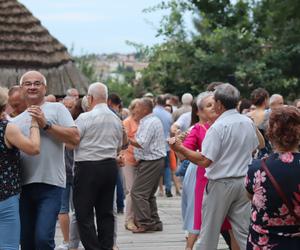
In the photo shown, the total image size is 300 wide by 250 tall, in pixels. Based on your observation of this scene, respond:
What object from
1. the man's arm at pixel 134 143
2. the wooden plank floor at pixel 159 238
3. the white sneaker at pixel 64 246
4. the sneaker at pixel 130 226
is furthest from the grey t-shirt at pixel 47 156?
the sneaker at pixel 130 226

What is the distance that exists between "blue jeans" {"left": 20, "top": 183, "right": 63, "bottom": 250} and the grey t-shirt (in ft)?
0.24

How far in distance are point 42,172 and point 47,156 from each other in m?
0.16

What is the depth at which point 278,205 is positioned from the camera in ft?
17.0

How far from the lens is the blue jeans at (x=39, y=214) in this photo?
6.85m

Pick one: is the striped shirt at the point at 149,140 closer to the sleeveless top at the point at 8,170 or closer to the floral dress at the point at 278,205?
the sleeveless top at the point at 8,170

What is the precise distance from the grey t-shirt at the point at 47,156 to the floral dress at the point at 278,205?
2.32 meters

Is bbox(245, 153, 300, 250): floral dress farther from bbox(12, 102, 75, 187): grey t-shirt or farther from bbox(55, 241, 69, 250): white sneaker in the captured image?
bbox(55, 241, 69, 250): white sneaker

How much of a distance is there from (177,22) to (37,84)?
20.9 m

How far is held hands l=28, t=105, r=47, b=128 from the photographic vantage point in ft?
21.9

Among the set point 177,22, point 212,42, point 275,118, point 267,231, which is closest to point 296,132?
point 275,118

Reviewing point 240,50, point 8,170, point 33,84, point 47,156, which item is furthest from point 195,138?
point 240,50

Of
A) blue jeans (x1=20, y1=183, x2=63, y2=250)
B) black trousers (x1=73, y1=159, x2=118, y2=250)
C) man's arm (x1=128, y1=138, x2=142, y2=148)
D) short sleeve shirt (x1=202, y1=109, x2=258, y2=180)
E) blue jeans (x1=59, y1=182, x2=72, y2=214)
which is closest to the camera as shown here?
blue jeans (x1=20, y1=183, x2=63, y2=250)

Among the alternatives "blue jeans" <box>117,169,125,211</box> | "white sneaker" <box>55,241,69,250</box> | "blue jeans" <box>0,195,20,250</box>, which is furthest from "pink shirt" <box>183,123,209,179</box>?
"blue jeans" <box>117,169,125,211</box>

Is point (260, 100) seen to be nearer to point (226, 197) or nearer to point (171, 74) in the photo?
point (226, 197)
